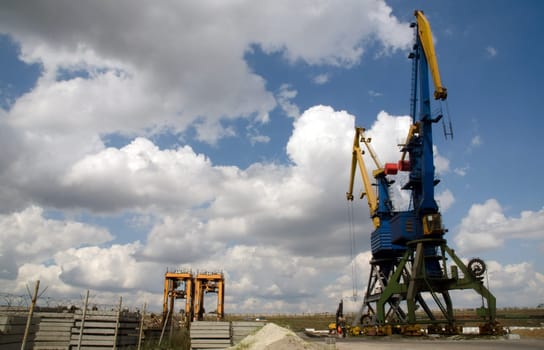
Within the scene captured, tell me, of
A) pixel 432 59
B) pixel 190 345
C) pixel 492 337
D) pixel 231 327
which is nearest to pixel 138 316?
pixel 190 345

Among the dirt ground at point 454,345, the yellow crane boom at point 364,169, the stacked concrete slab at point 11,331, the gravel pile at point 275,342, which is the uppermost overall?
the yellow crane boom at point 364,169

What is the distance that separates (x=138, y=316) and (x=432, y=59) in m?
34.6

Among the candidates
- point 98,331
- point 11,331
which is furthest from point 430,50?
point 11,331

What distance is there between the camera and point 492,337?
31391 millimetres

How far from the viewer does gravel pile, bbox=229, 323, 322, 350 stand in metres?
18.1

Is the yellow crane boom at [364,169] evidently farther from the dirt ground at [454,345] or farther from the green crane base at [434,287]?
the dirt ground at [454,345]

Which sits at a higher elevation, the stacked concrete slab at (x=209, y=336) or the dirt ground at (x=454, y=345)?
the stacked concrete slab at (x=209, y=336)

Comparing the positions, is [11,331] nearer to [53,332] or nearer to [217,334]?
[53,332]

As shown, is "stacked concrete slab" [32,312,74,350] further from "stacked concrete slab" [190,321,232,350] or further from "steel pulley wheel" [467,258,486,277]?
"steel pulley wheel" [467,258,486,277]

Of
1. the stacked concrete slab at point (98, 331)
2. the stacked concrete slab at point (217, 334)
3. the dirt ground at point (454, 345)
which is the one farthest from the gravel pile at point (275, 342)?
the stacked concrete slab at point (98, 331)

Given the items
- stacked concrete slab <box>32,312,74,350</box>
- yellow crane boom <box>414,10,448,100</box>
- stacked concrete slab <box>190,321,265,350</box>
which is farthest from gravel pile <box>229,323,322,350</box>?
yellow crane boom <box>414,10,448,100</box>

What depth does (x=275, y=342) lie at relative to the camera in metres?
18.3

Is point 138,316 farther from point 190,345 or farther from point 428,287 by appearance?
point 428,287

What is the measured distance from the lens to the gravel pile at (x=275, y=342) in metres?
18.1
